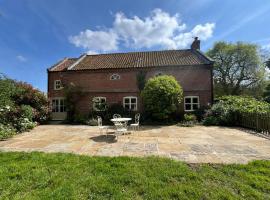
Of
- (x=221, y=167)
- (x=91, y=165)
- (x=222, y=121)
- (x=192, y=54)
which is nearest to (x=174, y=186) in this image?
(x=221, y=167)

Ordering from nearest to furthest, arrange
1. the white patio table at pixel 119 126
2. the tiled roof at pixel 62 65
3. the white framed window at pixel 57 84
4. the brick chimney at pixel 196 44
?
the white patio table at pixel 119 126, the white framed window at pixel 57 84, the brick chimney at pixel 196 44, the tiled roof at pixel 62 65

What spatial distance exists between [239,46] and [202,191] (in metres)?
34.4

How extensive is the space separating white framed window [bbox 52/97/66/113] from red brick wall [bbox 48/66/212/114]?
55 cm

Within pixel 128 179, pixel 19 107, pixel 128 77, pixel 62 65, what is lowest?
pixel 128 179

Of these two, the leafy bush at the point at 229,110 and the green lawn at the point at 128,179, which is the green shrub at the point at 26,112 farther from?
the leafy bush at the point at 229,110

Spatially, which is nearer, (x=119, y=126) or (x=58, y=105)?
(x=119, y=126)

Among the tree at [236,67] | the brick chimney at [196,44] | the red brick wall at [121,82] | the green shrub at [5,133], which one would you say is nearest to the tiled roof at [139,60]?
the red brick wall at [121,82]

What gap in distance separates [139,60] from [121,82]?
133 inches

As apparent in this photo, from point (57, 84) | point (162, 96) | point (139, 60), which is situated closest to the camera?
point (162, 96)

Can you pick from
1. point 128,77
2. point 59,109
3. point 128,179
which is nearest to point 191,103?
point 128,77

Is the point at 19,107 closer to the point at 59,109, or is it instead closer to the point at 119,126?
the point at 59,109

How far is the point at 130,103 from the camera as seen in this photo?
18547mm

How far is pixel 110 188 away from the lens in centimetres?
348

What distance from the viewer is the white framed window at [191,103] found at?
17.5 metres
